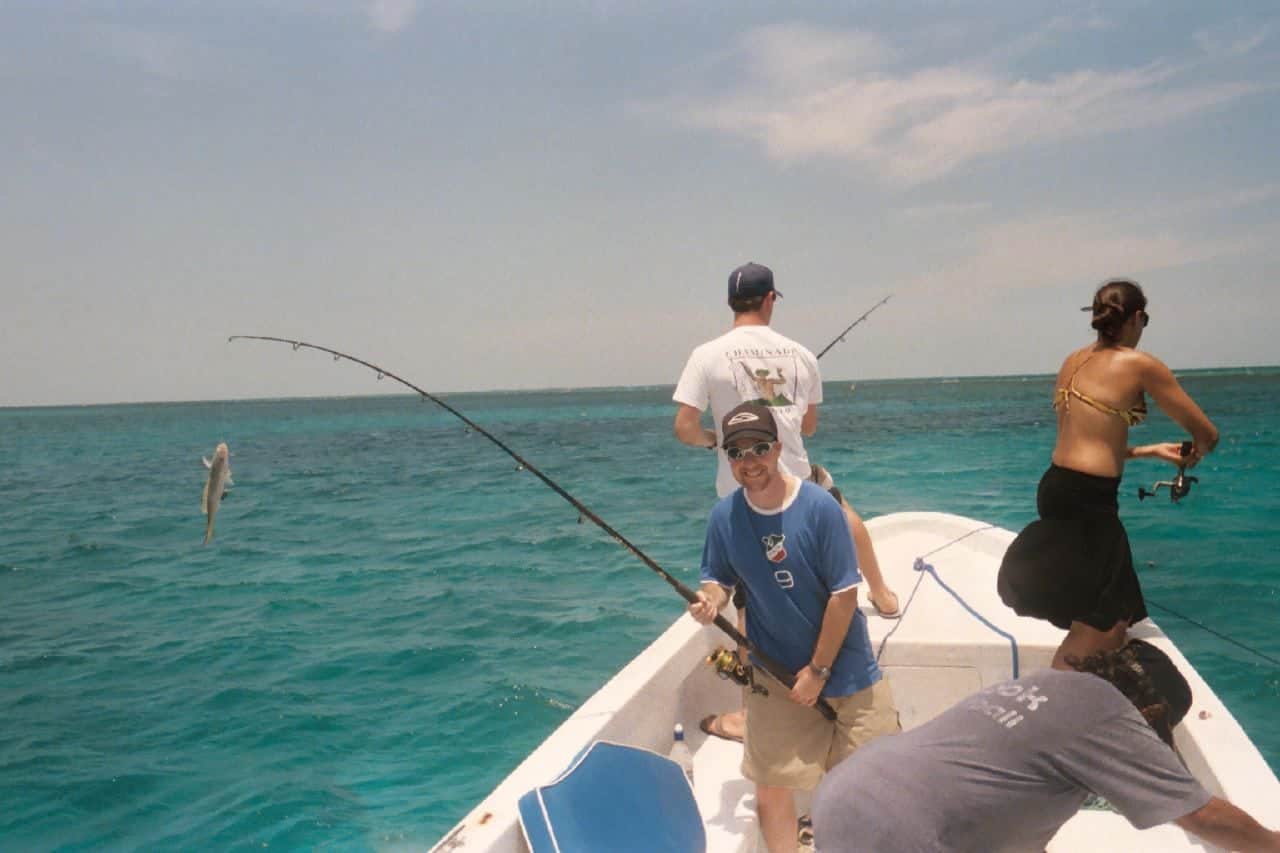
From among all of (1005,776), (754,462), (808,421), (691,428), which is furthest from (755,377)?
(1005,776)

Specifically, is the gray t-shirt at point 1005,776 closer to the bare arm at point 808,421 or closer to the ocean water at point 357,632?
the bare arm at point 808,421

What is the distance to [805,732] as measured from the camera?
300 centimetres

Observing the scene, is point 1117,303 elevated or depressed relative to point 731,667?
elevated

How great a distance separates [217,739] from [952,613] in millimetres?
5826

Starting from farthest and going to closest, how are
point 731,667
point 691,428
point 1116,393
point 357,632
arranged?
point 357,632 → point 691,428 → point 1116,393 → point 731,667

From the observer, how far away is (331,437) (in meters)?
56.5

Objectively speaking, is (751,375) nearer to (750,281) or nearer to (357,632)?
(750,281)

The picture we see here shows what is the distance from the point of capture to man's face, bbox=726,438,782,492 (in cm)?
273

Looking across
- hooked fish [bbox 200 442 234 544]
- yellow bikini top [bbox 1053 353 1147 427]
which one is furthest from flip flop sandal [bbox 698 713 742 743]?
hooked fish [bbox 200 442 234 544]

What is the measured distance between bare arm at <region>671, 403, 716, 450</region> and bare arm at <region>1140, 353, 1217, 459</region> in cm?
183

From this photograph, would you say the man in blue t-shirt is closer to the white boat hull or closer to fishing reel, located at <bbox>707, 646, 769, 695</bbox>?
fishing reel, located at <bbox>707, 646, 769, 695</bbox>

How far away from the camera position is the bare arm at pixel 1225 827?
2.02 m

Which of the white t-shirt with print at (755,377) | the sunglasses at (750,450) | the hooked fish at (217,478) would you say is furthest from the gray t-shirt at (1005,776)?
the hooked fish at (217,478)

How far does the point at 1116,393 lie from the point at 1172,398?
0.66 feet
